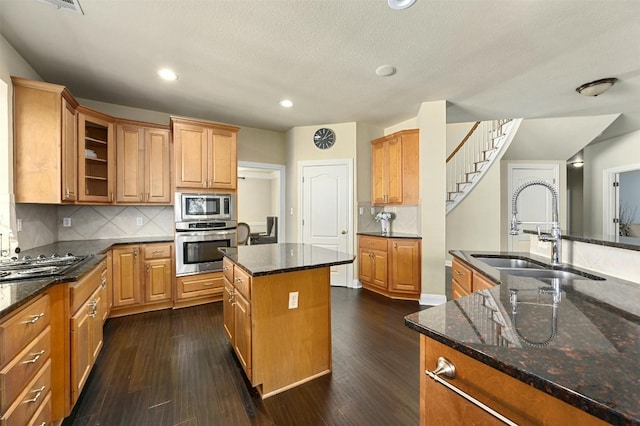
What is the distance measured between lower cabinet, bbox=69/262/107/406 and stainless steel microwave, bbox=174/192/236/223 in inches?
51.9

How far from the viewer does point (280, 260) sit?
6.54ft

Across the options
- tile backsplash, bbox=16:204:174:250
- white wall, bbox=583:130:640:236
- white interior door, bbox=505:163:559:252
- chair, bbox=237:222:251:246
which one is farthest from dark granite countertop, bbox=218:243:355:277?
white wall, bbox=583:130:640:236

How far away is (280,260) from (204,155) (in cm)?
232

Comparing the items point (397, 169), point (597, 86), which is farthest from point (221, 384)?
point (597, 86)

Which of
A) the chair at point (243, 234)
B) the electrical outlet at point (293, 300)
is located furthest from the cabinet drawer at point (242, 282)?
the chair at point (243, 234)

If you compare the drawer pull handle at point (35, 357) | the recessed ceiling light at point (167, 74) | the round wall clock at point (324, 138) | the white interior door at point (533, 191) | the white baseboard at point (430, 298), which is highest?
the recessed ceiling light at point (167, 74)

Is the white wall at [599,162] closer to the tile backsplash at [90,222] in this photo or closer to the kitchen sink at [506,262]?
the kitchen sink at [506,262]

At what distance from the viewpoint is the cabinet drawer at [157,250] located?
3.29 m

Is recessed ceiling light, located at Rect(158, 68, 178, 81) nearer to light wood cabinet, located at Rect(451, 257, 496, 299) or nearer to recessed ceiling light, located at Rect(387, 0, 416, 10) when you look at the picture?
recessed ceiling light, located at Rect(387, 0, 416, 10)

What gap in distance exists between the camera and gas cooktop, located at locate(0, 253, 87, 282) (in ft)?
4.97

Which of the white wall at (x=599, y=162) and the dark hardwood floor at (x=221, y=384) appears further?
the white wall at (x=599, y=162)

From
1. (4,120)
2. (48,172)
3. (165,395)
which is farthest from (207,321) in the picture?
(4,120)

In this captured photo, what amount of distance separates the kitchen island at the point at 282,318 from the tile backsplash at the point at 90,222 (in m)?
2.11

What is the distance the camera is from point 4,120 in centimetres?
Answer: 212
